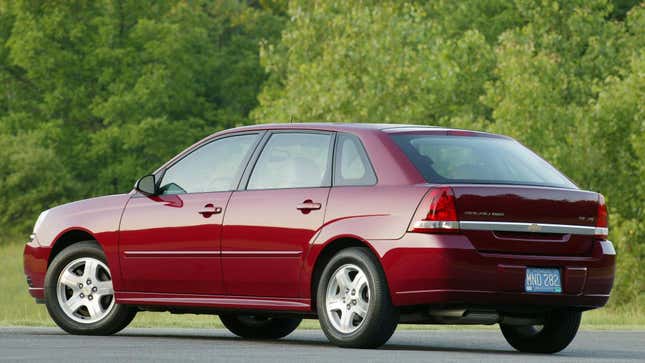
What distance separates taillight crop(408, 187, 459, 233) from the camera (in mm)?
10711

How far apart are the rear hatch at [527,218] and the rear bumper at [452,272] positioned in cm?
8

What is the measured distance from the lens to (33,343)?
11523 mm

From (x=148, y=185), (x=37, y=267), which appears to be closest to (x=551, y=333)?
(x=148, y=185)

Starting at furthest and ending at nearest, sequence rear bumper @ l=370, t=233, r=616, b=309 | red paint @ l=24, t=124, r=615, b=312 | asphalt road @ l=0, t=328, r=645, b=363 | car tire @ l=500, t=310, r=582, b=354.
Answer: car tire @ l=500, t=310, r=582, b=354 → red paint @ l=24, t=124, r=615, b=312 → rear bumper @ l=370, t=233, r=616, b=309 → asphalt road @ l=0, t=328, r=645, b=363

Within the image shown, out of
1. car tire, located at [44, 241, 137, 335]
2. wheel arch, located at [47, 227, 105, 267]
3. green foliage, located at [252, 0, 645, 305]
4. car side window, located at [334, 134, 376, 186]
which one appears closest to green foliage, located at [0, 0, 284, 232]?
green foliage, located at [252, 0, 645, 305]

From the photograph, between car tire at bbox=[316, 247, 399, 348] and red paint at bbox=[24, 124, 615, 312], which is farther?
car tire at bbox=[316, 247, 399, 348]

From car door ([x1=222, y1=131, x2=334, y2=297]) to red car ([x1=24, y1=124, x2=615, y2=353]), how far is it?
11 millimetres

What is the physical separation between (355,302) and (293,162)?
132cm

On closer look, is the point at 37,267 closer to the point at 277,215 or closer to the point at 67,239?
the point at 67,239

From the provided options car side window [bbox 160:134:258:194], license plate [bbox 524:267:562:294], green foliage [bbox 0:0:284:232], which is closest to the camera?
license plate [bbox 524:267:562:294]

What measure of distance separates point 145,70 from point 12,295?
804 inches

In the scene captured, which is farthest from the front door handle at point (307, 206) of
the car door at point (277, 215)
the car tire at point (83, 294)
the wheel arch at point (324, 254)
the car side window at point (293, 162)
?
the car tire at point (83, 294)

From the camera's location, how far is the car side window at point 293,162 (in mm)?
11719

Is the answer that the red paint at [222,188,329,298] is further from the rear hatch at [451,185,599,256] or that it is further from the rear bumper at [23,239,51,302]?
the rear bumper at [23,239,51,302]
